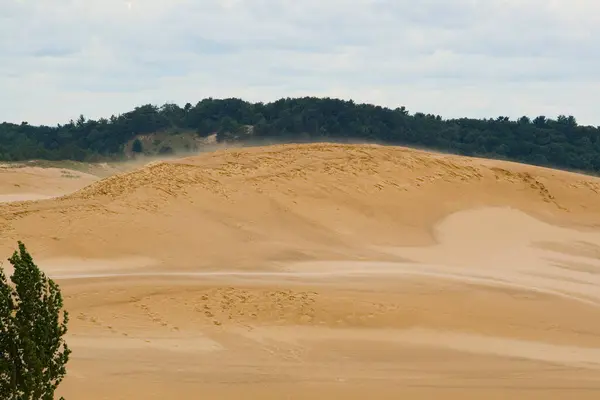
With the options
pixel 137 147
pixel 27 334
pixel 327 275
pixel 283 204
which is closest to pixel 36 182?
pixel 137 147

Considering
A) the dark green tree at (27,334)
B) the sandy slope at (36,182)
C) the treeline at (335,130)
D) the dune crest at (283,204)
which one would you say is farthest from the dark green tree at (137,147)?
the dark green tree at (27,334)

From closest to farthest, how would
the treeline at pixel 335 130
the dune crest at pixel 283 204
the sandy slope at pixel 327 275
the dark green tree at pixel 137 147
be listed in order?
the sandy slope at pixel 327 275, the dune crest at pixel 283 204, the treeline at pixel 335 130, the dark green tree at pixel 137 147

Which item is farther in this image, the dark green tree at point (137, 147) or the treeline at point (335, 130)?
the dark green tree at point (137, 147)

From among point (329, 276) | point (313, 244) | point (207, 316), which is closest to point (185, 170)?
point (313, 244)

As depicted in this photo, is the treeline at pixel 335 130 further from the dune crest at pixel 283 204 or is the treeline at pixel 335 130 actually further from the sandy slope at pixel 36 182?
the dune crest at pixel 283 204

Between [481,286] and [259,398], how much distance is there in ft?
20.0

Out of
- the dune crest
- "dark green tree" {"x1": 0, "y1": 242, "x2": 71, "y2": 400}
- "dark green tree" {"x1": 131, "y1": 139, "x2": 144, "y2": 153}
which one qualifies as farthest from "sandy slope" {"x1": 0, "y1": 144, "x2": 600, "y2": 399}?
"dark green tree" {"x1": 131, "y1": 139, "x2": 144, "y2": 153}

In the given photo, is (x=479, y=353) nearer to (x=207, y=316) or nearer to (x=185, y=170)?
(x=207, y=316)

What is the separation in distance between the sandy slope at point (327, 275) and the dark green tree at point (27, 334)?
9.43ft

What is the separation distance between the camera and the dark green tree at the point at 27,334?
660 cm

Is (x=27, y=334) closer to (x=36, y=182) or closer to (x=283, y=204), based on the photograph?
(x=283, y=204)

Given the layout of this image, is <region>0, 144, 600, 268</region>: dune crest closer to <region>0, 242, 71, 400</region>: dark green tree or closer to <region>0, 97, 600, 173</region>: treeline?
<region>0, 242, 71, 400</region>: dark green tree

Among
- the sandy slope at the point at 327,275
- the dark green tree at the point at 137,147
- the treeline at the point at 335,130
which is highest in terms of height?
the treeline at the point at 335,130

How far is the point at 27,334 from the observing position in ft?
21.6
